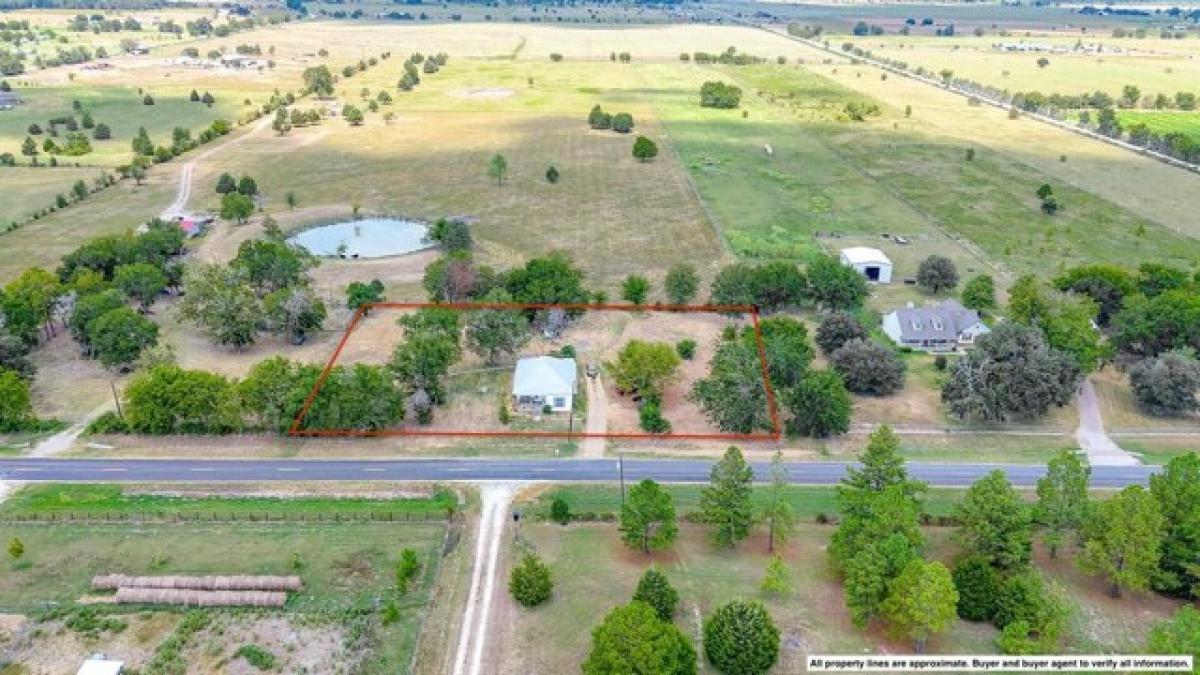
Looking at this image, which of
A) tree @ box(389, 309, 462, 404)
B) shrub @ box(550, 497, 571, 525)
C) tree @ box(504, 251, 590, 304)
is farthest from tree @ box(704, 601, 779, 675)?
tree @ box(504, 251, 590, 304)

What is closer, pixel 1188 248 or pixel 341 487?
pixel 341 487

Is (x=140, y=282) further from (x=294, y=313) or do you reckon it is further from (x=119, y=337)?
(x=294, y=313)

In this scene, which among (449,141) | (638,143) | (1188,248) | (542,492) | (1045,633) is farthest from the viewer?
(449,141)

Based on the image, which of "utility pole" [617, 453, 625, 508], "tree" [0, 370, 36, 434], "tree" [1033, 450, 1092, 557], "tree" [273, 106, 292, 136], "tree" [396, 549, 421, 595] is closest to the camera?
"tree" [396, 549, 421, 595]

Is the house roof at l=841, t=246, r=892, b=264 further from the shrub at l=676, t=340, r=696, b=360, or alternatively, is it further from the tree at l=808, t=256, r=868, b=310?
the shrub at l=676, t=340, r=696, b=360

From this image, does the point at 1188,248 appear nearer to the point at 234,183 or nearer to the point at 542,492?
the point at 542,492

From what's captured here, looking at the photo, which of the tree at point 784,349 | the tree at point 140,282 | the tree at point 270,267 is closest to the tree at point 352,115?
the tree at point 270,267

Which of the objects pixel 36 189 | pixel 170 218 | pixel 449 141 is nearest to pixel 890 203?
pixel 449 141
